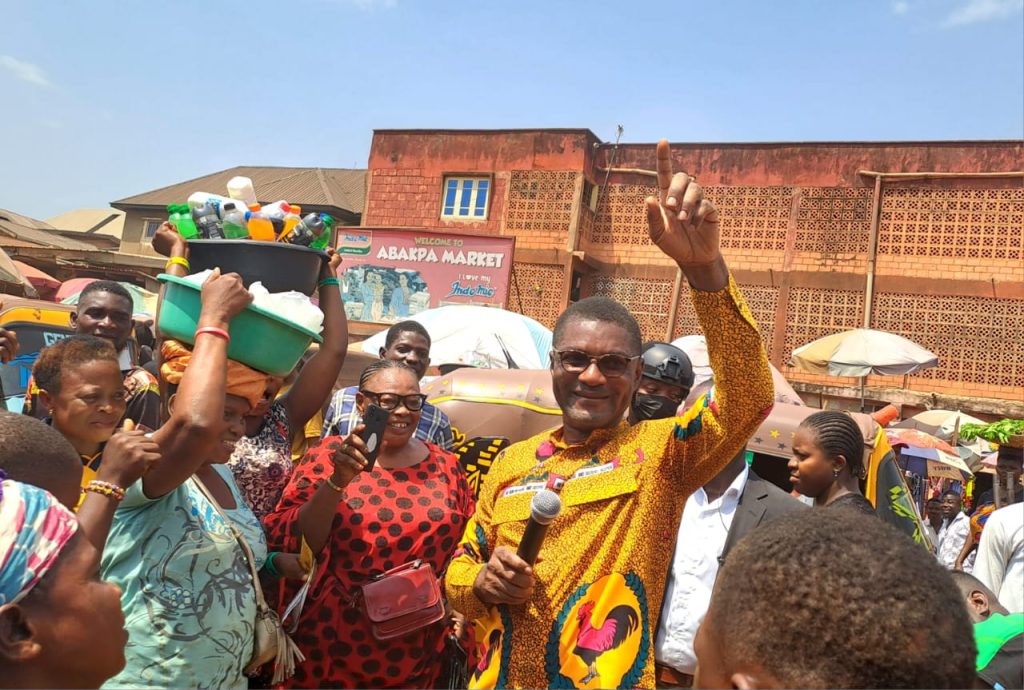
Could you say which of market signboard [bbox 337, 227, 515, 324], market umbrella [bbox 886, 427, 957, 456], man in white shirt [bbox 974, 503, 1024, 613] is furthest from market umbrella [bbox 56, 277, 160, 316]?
market umbrella [bbox 886, 427, 957, 456]

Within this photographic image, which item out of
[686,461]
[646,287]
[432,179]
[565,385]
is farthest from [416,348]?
[432,179]

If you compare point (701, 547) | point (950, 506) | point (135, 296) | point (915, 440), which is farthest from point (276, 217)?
point (915, 440)

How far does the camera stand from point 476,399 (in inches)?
199

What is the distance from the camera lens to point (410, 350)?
16.3ft

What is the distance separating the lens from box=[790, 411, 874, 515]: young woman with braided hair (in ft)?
12.2

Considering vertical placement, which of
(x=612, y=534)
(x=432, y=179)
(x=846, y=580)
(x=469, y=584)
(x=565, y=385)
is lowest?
(x=469, y=584)

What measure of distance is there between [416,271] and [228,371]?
1602 cm

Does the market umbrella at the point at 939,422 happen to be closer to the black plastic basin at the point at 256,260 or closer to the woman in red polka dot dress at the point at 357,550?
the woman in red polka dot dress at the point at 357,550

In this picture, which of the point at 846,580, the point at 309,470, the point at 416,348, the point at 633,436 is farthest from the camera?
the point at 416,348

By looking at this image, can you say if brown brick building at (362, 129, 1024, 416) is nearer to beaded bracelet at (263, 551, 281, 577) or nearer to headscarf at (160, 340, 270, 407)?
beaded bracelet at (263, 551, 281, 577)

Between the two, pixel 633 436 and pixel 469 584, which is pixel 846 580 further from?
pixel 469 584

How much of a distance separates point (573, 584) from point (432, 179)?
62.9ft

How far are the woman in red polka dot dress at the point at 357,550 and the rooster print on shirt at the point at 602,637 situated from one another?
3.79 ft

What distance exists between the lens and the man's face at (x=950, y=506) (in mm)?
10523
